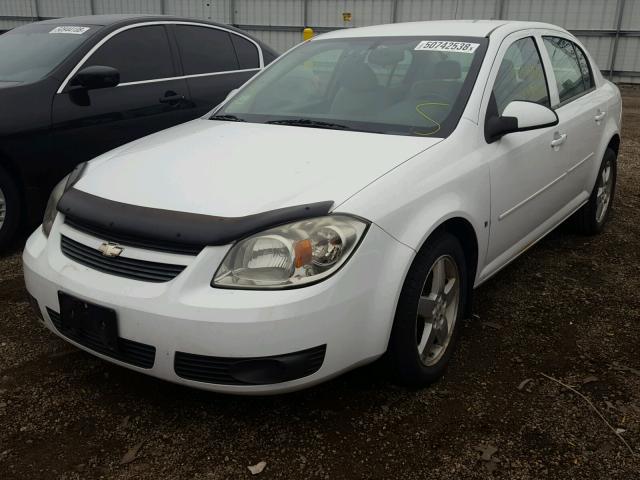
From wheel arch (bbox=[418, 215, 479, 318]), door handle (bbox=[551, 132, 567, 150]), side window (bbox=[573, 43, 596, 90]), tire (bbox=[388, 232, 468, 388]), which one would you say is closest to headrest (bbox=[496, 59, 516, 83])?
door handle (bbox=[551, 132, 567, 150])

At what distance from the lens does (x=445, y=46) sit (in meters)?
3.27

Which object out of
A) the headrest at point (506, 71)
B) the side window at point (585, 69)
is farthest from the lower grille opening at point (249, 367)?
the side window at point (585, 69)

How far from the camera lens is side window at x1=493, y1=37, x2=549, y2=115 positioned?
3177 millimetres

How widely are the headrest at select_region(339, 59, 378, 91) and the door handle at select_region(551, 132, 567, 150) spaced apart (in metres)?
1.11

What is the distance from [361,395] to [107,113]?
2.93 metres

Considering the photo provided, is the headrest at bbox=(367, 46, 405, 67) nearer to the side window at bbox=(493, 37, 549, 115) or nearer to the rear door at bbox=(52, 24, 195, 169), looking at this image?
the side window at bbox=(493, 37, 549, 115)

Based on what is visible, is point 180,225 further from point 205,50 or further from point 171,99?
point 205,50

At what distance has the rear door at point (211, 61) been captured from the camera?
5121mm

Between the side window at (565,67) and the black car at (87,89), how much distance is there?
8.73 feet

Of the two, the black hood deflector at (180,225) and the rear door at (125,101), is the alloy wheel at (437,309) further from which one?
the rear door at (125,101)

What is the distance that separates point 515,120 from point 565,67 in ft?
4.72

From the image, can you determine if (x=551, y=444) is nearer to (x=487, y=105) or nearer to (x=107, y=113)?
(x=487, y=105)

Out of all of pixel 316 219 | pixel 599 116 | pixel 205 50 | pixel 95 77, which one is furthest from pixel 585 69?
pixel 95 77

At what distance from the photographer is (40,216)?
4238 millimetres
